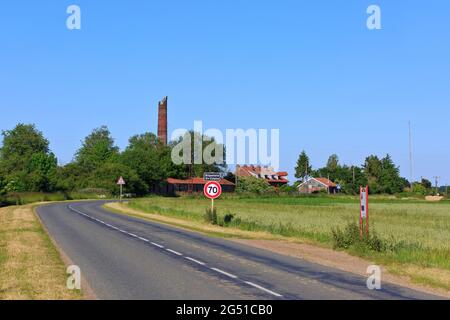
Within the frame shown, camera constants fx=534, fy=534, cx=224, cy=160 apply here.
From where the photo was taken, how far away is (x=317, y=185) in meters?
158

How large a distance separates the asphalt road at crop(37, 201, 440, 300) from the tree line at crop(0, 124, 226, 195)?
57578 mm

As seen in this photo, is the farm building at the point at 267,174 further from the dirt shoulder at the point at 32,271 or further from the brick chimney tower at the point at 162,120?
the dirt shoulder at the point at 32,271

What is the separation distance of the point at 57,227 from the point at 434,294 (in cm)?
2118

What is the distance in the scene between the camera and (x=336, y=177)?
553 feet

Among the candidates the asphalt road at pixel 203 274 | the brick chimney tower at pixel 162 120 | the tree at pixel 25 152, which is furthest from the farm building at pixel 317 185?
the asphalt road at pixel 203 274

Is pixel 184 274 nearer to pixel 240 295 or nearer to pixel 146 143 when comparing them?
pixel 240 295

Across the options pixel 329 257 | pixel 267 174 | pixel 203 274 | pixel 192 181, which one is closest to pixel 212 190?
pixel 329 257

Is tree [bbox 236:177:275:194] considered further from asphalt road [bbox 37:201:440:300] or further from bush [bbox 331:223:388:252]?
asphalt road [bbox 37:201:440:300]

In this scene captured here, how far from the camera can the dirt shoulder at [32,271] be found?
403 inches

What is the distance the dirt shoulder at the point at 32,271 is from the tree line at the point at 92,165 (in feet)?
182

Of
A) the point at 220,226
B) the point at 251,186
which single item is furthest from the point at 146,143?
the point at 220,226

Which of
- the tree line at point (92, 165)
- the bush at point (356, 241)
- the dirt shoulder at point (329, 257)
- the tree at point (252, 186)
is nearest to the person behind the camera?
the dirt shoulder at point (329, 257)

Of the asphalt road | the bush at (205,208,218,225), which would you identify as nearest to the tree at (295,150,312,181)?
the bush at (205,208,218,225)

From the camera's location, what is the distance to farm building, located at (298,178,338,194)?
155 m
